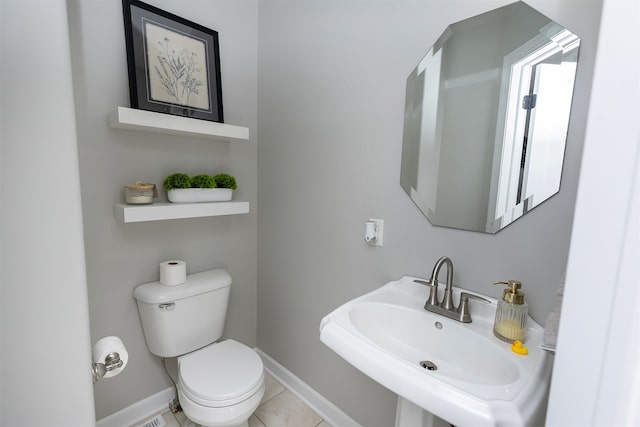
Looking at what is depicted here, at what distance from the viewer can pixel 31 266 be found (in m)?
0.26

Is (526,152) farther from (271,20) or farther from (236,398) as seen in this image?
(271,20)

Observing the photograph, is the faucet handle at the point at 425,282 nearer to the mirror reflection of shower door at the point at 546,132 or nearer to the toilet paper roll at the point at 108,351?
the mirror reflection of shower door at the point at 546,132

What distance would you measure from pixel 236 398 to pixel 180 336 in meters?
0.49

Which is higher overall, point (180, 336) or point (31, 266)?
point (31, 266)

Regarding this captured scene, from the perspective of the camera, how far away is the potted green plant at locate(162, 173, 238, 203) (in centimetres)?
149

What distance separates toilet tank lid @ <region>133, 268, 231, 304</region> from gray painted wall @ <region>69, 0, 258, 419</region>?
0.24ft

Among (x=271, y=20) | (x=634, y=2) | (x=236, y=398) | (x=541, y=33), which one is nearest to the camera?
(x=634, y=2)

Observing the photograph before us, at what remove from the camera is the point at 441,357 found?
1015 millimetres

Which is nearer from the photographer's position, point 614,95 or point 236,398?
point 614,95

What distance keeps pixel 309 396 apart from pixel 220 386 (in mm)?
645

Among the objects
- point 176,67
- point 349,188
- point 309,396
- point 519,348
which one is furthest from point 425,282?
point 176,67

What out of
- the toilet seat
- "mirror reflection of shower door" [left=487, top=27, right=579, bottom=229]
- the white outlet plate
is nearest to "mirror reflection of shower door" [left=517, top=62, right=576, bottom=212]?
"mirror reflection of shower door" [left=487, top=27, right=579, bottom=229]

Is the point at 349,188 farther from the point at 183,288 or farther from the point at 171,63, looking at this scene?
the point at 171,63

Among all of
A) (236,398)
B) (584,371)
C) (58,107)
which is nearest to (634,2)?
(584,371)
